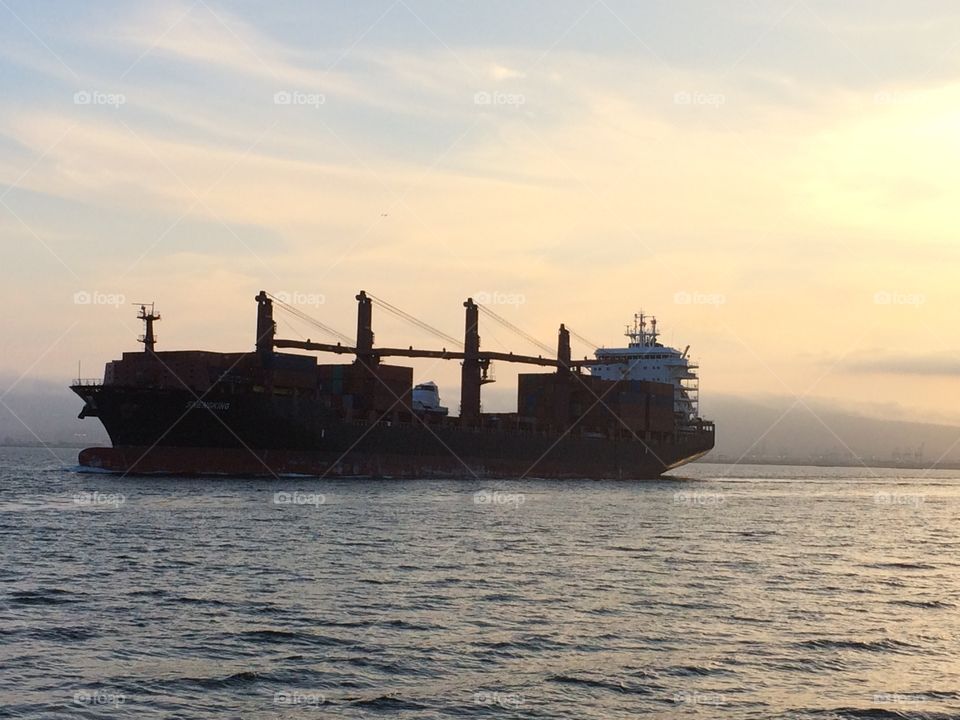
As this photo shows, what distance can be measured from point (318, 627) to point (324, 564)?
8.49 m

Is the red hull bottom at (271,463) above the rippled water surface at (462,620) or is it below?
above

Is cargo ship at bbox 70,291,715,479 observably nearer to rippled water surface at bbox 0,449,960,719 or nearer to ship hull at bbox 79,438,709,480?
ship hull at bbox 79,438,709,480

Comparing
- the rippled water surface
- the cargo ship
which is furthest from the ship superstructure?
the rippled water surface

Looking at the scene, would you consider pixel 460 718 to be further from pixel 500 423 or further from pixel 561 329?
pixel 561 329

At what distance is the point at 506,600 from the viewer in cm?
2172

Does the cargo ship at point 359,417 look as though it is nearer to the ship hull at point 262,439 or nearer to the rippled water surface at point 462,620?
the ship hull at point 262,439

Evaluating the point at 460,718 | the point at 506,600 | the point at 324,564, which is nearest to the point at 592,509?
the point at 324,564

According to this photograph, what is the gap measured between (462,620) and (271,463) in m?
47.5

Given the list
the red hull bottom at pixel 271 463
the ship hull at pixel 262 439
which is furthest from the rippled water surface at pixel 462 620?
the red hull bottom at pixel 271 463

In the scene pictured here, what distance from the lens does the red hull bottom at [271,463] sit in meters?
63.5

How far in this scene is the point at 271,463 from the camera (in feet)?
213

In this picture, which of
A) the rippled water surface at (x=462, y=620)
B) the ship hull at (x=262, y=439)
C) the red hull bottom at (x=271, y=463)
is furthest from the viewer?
the red hull bottom at (x=271, y=463)

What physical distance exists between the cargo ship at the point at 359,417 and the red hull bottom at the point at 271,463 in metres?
A: 0.09

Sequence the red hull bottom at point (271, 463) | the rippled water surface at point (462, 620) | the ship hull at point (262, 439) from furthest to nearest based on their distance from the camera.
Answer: the red hull bottom at point (271, 463) → the ship hull at point (262, 439) → the rippled water surface at point (462, 620)
